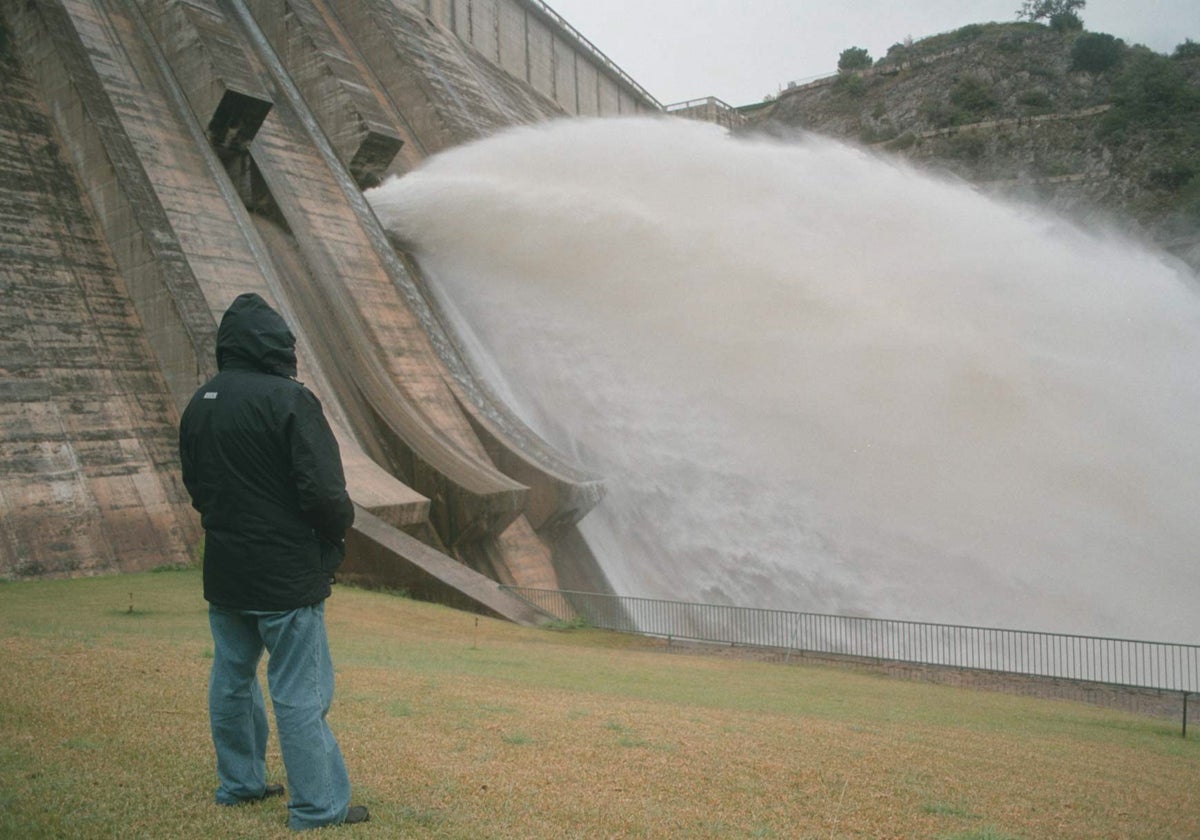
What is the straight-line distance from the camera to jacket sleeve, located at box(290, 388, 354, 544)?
3365 millimetres

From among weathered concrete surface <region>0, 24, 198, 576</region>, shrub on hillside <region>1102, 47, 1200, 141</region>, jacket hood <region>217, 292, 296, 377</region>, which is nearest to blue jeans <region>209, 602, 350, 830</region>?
jacket hood <region>217, 292, 296, 377</region>

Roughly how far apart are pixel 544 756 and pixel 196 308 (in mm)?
11584

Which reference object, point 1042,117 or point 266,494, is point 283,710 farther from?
point 1042,117

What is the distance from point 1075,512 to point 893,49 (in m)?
66.1

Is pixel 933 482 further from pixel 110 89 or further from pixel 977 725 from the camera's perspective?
pixel 110 89

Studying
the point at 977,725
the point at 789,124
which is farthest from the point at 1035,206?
the point at 977,725

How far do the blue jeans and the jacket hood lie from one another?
88 centimetres

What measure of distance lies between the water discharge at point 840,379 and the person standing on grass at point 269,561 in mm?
13748

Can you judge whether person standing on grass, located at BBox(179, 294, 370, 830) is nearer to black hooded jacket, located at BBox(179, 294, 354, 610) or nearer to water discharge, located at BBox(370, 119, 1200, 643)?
black hooded jacket, located at BBox(179, 294, 354, 610)

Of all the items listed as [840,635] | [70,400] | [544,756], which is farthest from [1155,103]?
[544,756]

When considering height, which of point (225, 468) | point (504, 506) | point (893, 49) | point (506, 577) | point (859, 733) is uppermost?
point (893, 49)

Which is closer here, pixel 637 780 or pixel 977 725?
pixel 637 780

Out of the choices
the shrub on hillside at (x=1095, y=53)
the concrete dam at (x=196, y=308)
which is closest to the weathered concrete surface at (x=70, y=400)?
the concrete dam at (x=196, y=308)

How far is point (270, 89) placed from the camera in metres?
22.1
